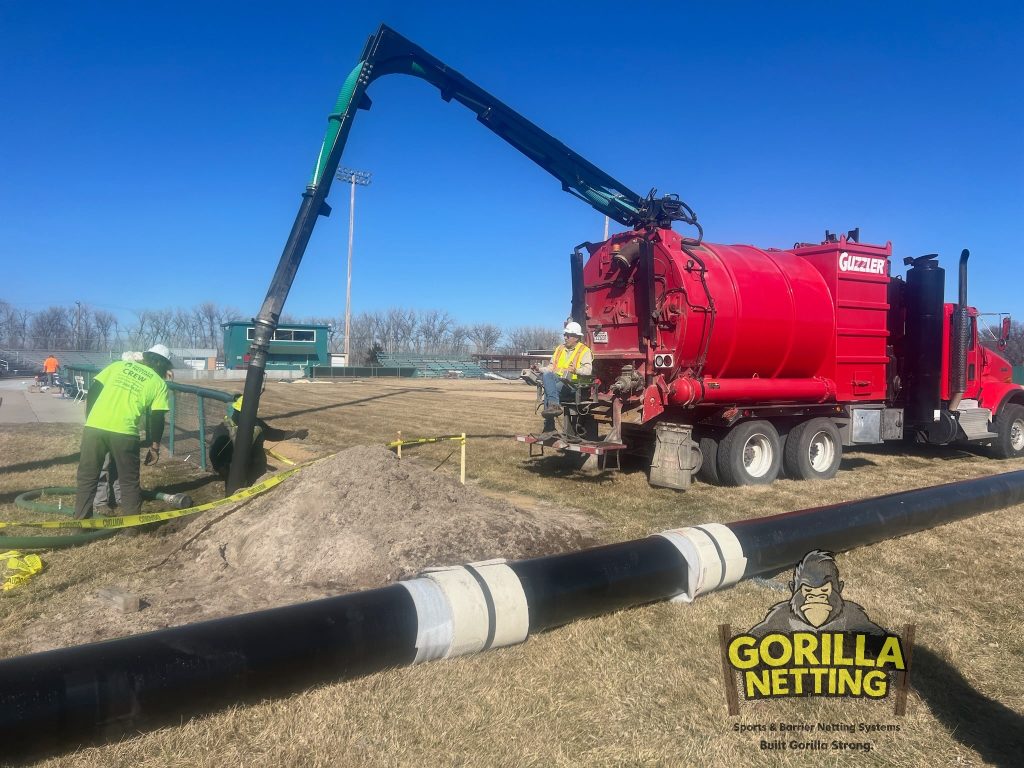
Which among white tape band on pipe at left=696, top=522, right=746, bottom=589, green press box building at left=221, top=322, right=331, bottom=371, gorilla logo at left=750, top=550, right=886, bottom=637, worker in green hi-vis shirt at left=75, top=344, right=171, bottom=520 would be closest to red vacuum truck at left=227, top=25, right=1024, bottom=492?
worker in green hi-vis shirt at left=75, top=344, right=171, bottom=520

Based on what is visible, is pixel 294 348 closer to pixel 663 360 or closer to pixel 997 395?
pixel 997 395

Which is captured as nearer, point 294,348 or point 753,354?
point 753,354

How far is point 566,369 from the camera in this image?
392 inches

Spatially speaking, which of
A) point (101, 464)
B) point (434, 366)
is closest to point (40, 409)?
point (101, 464)

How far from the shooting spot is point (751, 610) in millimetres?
4848

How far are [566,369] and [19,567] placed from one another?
657 centimetres

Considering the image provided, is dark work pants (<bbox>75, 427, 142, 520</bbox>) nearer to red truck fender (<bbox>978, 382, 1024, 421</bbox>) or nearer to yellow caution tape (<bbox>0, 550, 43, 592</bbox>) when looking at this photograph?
yellow caution tape (<bbox>0, 550, 43, 592</bbox>)

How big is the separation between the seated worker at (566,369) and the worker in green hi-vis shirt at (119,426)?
197 inches

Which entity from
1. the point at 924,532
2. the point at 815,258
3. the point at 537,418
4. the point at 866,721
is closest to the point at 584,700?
the point at 866,721

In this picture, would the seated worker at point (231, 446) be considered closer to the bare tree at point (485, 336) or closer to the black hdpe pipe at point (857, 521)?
the black hdpe pipe at point (857, 521)

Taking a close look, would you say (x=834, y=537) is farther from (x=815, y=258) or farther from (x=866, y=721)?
(x=815, y=258)

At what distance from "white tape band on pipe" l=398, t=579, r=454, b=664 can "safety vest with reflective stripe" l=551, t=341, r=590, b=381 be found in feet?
20.4

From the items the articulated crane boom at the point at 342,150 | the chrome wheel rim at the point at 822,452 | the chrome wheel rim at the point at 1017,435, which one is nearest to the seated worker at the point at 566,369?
the articulated crane boom at the point at 342,150

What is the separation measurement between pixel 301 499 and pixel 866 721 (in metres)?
4.73
